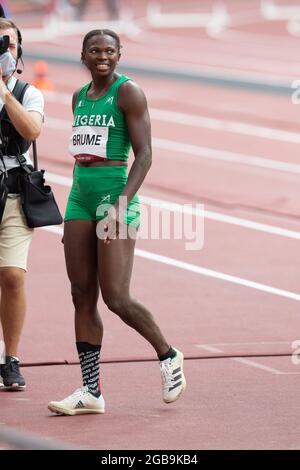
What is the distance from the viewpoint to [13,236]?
8.34 meters

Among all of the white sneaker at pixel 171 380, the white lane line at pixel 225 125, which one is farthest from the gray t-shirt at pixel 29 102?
the white lane line at pixel 225 125

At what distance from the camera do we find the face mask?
26.7 ft

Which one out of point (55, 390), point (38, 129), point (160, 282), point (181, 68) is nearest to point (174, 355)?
point (55, 390)

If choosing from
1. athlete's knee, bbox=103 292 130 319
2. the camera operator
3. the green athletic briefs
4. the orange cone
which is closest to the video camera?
the camera operator

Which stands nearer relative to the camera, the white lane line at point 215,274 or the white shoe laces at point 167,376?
the white shoe laces at point 167,376

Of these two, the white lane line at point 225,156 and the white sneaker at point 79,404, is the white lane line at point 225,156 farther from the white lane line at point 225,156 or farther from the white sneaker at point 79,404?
the white sneaker at point 79,404

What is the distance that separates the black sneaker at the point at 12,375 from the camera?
8.40m

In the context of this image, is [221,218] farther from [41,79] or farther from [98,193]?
[41,79]

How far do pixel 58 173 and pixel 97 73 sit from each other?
10182 mm

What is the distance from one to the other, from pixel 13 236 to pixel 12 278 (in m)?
0.26

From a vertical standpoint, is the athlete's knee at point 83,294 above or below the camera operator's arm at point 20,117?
below

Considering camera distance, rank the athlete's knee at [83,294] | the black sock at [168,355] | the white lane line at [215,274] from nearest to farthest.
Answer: the athlete's knee at [83,294] < the black sock at [168,355] < the white lane line at [215,274]

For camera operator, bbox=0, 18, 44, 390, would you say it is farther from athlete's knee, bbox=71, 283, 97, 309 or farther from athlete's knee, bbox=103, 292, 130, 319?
athlete's knee, bbox=103, 292, 130, 319

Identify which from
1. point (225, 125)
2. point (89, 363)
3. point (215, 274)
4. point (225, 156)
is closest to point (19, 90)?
point (89, 363)
